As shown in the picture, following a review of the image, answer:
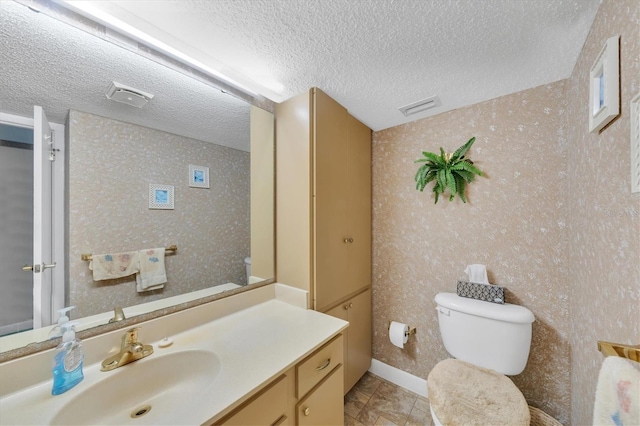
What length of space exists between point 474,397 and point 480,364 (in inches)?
13.1

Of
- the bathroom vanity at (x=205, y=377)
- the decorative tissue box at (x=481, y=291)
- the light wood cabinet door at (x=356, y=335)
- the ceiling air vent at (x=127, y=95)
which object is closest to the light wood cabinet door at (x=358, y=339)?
the light wood cabinet door at (x=356, y=335)

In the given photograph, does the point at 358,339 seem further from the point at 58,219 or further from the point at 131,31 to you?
the point at 131,31

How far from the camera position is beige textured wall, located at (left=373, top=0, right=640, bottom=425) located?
0.71 meters

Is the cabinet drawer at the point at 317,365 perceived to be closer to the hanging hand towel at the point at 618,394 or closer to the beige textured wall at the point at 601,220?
the hanging hand towel at the point at 618,394

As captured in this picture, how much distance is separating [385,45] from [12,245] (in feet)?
5.31

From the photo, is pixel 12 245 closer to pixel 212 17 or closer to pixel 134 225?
pixel 134 225

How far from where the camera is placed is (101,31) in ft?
2.83

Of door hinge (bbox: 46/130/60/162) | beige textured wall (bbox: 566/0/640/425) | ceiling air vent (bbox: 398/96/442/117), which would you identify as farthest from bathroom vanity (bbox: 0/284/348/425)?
ceiling air vent (bbox: 398/96/442/117)

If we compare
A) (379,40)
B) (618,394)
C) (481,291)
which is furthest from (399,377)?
(379,40)

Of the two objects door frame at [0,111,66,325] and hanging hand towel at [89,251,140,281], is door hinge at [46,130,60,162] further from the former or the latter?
hanging hand towel at [89,251,140,281]

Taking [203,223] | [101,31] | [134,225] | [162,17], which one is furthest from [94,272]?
[162,17]

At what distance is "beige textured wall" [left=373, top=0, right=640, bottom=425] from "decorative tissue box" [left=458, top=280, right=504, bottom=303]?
0.32ft

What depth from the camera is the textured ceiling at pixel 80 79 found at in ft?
2.49

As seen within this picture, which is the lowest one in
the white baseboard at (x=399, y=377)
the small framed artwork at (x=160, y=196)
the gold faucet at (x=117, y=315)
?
the white baseboard at (x=399, y=377)
